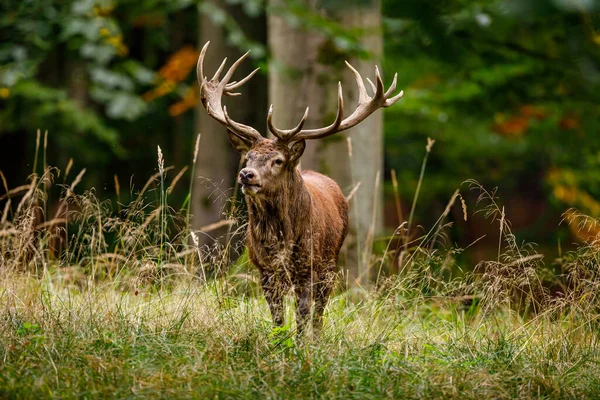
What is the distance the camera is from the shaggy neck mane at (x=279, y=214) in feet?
19.5

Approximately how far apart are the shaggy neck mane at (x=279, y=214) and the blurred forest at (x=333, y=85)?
0.42 metres

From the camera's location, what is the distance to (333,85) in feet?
25.6

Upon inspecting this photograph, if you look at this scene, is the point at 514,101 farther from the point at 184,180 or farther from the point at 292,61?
the point at 184,180

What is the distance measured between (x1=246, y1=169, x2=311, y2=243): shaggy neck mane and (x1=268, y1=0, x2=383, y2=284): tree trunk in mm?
1725

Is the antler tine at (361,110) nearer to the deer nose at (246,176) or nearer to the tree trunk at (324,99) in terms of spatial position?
the deer nose at (246,176)

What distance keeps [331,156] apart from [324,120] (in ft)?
1.08

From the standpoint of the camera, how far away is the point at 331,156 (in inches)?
306

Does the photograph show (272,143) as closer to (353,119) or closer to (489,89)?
(353,119)

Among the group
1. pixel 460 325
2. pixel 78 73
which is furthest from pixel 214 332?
pixel 78 73

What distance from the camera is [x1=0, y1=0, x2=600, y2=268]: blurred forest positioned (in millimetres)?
5098

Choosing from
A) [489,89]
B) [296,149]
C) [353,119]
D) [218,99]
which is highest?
[218,99]

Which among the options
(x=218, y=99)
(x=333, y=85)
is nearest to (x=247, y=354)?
(x=218, y=99)

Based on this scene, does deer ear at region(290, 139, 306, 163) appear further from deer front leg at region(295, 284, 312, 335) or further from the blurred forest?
deer front leg at region(295, 284, 312, 335)

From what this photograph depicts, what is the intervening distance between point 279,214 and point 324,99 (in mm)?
2115
